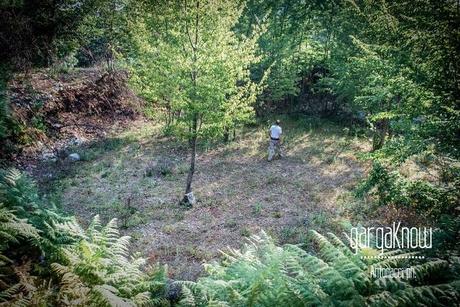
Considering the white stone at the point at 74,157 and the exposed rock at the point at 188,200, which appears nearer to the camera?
the exposed rock at the point at 188,200

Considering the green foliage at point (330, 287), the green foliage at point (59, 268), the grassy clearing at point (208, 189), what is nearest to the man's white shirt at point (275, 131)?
the grassy clearing at point (208, 189)

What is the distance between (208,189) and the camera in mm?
13547

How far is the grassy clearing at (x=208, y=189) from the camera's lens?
1030 cm

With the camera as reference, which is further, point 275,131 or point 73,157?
point 275,131

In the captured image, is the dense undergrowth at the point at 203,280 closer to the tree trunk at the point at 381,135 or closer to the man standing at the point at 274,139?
the man standing at the point at 274,139

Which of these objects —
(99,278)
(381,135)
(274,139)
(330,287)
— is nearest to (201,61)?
(274,139)

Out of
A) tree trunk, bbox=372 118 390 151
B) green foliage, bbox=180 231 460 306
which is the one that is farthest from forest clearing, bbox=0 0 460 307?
tree trunk, bbox=372 118 390 151

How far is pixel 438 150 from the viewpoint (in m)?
A: 6.72

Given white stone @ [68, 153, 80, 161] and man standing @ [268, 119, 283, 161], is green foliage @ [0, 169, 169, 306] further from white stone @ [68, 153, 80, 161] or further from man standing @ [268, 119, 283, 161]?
man standing @ [268, 119, 283, 161]

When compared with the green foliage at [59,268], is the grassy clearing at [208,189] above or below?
below

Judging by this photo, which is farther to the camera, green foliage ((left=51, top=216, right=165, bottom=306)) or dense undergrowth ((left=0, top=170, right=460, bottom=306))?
green foliage ((left=51, top=216, right=165, bottom=306))

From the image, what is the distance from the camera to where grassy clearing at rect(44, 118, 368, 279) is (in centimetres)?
1030

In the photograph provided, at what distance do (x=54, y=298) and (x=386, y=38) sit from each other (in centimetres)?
848

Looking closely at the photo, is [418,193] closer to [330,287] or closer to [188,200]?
[330,287]
